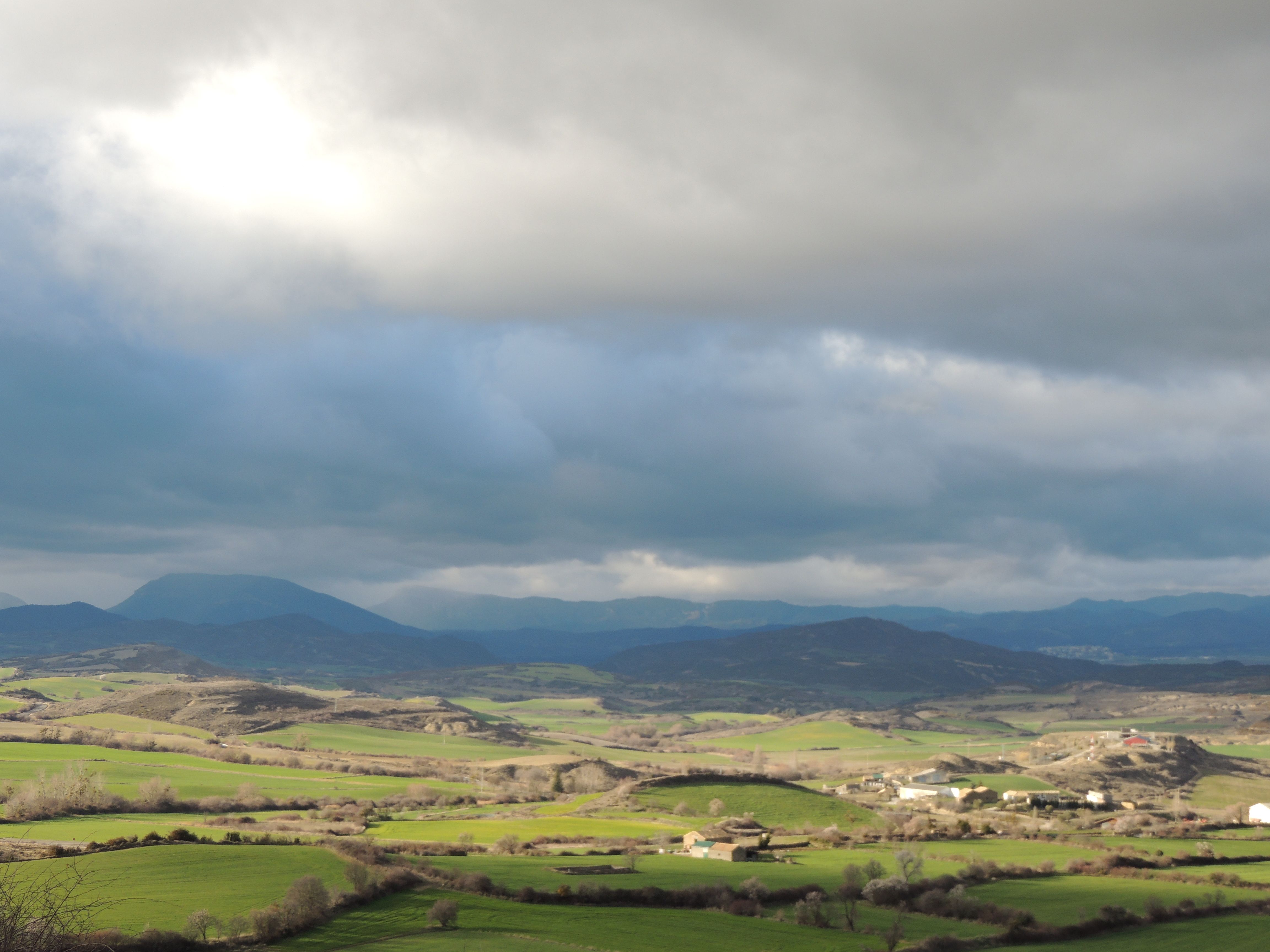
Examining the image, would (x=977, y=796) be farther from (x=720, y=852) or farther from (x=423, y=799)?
(x=423, y=799)

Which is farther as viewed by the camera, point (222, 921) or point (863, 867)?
point (863, 867)

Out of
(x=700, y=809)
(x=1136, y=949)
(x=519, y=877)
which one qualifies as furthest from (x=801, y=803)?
(x=1136, y=949)

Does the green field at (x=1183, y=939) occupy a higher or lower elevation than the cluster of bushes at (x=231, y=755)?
higher

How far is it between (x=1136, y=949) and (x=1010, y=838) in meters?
47.3

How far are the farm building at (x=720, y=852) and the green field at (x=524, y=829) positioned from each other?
322 inches

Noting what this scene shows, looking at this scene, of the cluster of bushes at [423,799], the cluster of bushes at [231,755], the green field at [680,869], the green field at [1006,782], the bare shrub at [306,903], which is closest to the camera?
the bare shrub at [306,903]

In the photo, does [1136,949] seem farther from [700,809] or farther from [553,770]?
[553,770]

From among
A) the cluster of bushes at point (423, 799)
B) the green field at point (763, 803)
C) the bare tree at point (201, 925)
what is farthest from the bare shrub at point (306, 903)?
the cluster of bushes at point (423, 799)

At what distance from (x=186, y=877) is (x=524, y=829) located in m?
40.7

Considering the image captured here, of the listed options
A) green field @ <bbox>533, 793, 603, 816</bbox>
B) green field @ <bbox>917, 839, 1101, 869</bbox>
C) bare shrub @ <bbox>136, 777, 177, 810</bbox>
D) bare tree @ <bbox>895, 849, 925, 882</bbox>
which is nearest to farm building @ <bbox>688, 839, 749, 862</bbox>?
bare tree @ <bbox>895, 849, 925, 882</bbox>

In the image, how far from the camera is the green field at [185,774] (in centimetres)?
12425

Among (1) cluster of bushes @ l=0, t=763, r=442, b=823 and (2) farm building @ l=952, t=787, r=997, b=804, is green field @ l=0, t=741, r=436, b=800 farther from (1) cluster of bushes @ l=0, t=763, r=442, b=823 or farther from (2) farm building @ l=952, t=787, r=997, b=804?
(2) farm building @ l=952, t=787, r=997, b=804

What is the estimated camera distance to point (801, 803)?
12144 cm

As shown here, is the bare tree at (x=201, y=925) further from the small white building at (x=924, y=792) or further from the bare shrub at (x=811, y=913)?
the small white building at (x=924, y=792)
